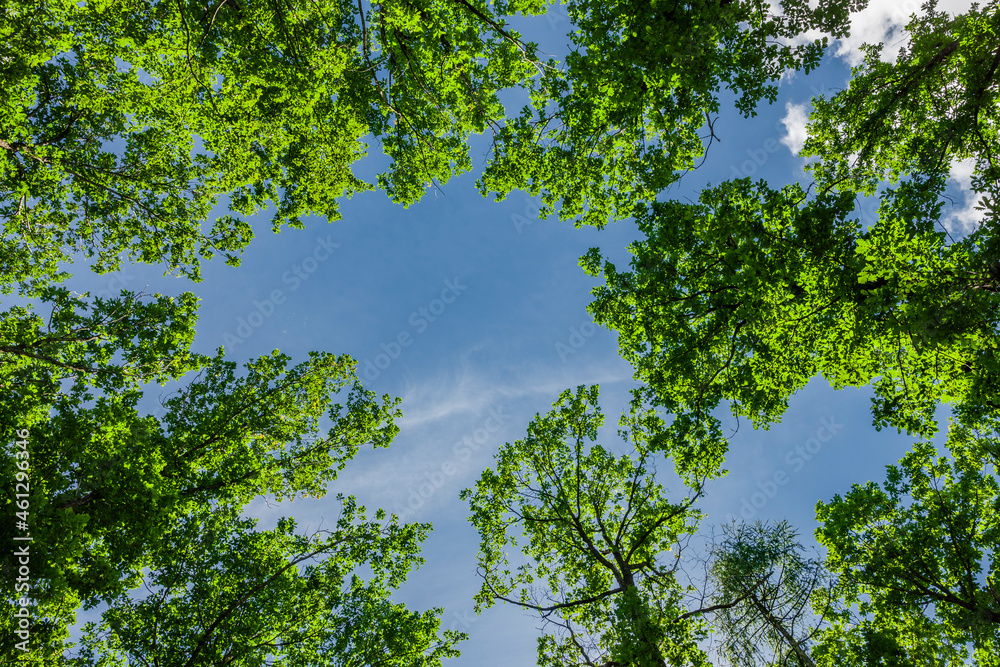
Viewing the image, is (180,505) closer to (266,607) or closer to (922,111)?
(266,607)

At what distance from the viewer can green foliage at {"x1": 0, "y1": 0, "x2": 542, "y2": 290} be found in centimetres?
804

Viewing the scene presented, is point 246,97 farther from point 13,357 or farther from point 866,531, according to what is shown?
point 866,531

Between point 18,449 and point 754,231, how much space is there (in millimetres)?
13374

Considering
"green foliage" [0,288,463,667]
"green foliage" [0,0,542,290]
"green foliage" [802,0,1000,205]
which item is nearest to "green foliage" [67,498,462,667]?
"green foliage" [0,288,463,667]

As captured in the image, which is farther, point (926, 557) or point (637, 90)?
point (926, 557)

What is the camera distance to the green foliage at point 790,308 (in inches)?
242

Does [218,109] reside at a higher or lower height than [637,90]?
higher

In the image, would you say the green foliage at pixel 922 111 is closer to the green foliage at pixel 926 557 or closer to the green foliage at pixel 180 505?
the green foliage at pixel 926 557

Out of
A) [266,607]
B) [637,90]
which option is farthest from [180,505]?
[637,90]

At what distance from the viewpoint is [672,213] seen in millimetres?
8469

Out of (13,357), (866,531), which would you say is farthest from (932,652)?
(13,357)

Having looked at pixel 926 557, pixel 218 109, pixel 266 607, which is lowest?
pixel 926 557

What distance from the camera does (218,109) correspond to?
31.2 ft

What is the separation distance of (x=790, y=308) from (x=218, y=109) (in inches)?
A: 543
